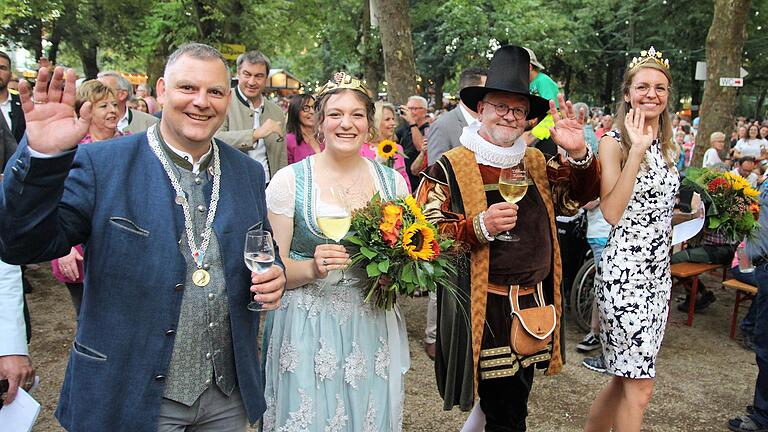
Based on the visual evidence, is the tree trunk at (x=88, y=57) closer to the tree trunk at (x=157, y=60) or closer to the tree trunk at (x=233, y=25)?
the tree trunk at (x=157, y=60)

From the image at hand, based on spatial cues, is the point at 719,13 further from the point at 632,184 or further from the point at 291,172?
the point at 291,172

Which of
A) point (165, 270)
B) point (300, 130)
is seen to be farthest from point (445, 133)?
point (165, 270)

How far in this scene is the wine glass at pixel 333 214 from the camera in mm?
2668

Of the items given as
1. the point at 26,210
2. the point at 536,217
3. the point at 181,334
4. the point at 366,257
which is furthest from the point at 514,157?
the point at 26,210

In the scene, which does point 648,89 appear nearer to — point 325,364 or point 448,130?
point 448,130

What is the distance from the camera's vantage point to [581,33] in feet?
101

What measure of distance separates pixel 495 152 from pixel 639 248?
3.53 ft

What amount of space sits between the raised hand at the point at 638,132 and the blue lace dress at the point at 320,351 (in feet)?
5.49

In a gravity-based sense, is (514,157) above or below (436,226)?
above

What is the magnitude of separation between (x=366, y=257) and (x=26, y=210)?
56.7 inches

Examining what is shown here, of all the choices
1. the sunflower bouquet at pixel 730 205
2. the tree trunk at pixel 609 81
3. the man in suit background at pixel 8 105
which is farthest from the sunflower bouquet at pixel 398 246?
the tree trunk at pixel 609 81

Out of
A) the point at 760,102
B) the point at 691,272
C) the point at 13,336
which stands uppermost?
the point at 760,102

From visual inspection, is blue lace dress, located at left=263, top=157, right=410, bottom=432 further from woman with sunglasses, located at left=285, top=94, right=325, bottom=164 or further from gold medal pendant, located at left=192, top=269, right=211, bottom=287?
woman with sunglasses, located at left=285, top=94, right=325, bottom=164

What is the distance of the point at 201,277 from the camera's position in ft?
7.21
